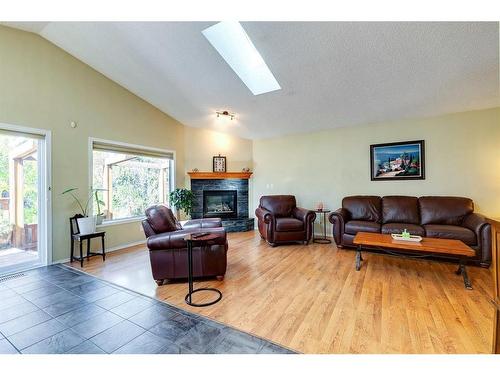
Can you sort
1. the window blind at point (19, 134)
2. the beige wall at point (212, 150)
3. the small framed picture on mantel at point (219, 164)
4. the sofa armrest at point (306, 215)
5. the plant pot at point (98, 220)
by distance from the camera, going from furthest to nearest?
the small framed picture on mantel at point (219, 164), the beige wall at point (212, 150), the sofa armrest at point (306, 215), the plant pot at point (98, 220), the window blind at point (19, 134)

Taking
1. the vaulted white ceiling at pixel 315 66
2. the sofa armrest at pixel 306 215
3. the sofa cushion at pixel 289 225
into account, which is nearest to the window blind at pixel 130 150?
→ the vaulted white ceiling at pixel 315 66

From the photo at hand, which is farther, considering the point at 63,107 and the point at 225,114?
the point at 225,114

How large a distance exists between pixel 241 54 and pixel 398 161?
351cm

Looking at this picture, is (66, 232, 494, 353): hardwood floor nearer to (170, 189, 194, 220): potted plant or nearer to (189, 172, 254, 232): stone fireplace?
(170, 189, 194, 220): potted plant

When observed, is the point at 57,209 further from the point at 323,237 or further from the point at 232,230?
the point at 323,237

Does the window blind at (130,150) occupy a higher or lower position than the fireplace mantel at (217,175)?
higher

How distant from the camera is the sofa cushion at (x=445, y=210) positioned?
3541 millimetres

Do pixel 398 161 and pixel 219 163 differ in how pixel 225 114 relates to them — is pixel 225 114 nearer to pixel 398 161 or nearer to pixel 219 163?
pixel 219 163

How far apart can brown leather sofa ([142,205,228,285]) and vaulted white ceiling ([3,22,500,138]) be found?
7.13 feet

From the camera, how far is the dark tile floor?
61.6 inches

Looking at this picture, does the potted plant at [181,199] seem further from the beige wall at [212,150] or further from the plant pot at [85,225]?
the plant pot at [85,225]

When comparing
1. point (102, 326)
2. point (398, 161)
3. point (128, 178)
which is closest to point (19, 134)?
point (128, 178)

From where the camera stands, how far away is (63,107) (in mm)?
3457

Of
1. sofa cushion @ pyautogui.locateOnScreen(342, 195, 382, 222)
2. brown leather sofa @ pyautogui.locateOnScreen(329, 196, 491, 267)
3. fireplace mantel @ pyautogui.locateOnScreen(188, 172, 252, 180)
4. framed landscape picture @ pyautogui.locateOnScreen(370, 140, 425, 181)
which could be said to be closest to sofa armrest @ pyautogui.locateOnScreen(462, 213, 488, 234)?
brown leather sofa @ pyautogui.locateOnScreen(329, 196, 491, 267)
